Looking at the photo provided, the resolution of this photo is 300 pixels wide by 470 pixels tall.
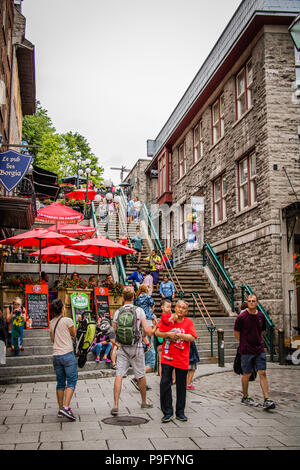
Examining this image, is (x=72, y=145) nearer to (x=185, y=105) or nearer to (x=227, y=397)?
(x=185, y=105)

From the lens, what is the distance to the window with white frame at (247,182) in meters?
16.6

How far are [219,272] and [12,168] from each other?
892 centimetres

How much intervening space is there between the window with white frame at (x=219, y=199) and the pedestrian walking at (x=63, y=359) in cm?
1308

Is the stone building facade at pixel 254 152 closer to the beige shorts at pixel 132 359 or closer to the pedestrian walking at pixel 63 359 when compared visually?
the beige shorts at pixel 132 359

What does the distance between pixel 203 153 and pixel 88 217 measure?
765cm

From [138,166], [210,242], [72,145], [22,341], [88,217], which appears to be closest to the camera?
[22,341]

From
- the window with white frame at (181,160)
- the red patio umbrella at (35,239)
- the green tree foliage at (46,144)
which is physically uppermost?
the green tree foliage at (46,144)

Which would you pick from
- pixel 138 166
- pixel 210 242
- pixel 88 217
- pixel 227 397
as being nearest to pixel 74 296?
pixel 227 397

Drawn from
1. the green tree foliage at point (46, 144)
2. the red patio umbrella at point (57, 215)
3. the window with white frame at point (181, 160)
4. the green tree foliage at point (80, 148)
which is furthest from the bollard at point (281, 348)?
the green tree foliage at point (80, 148)

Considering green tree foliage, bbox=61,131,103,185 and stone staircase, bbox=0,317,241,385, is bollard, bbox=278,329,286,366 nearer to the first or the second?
stone staircase, bbox=0,317,241,385

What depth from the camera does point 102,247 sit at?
50.7ft

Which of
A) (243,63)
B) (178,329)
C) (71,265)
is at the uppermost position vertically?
(243,63)

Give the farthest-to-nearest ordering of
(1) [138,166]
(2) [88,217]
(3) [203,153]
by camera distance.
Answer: (1) [138,166], (2) [88,217], (3) [203,153]
